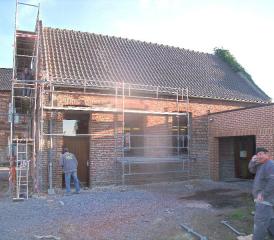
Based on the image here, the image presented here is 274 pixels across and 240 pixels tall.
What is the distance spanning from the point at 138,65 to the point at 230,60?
23.8 feet

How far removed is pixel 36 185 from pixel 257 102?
39.8ft

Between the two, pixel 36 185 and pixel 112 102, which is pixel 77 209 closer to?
pixel 36 185

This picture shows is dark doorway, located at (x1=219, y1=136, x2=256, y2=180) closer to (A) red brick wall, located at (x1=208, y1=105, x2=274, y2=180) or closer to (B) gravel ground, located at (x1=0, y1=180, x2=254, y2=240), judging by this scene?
(A) red brick wall, located at (x1=208, y1=105, x2=274, y2=180)

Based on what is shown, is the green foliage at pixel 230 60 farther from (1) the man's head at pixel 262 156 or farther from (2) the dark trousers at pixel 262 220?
(2) the dark trousers at pixel 262 220

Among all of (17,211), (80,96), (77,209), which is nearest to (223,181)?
(80,96)

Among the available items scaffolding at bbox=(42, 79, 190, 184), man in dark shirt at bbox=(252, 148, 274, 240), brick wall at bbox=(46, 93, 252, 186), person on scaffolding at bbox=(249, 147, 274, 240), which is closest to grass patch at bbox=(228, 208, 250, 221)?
person on scaffolding at bbox=(249, 147, 274, 240)

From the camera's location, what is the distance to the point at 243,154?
18.1m

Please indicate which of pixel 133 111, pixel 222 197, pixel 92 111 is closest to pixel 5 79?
pixel 92 111

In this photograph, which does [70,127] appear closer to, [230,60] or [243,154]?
[243,154]

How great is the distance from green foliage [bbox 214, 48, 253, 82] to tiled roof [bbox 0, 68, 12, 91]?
19986mm

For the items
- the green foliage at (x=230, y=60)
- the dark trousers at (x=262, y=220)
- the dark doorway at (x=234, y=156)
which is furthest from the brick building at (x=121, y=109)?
the dark trousers at (x=262, y=220)

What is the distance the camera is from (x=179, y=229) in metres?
7.96

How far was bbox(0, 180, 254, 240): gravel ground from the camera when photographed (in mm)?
7742

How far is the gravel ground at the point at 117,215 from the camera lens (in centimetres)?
774
